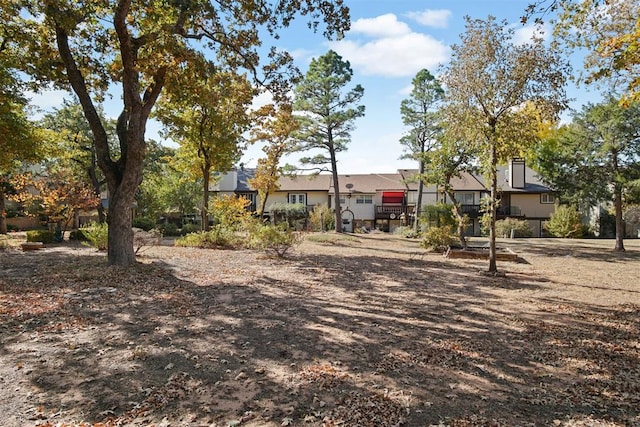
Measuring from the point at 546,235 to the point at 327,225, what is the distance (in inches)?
786

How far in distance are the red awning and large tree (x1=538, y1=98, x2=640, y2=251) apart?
64.6 ft

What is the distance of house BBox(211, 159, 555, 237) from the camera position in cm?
3853

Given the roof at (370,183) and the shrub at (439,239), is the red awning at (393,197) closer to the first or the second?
the roof at (370,183)

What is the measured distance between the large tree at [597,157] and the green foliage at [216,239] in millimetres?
16742

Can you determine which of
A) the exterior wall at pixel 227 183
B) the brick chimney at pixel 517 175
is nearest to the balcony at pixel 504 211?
the brick chimney at pixel 517 175

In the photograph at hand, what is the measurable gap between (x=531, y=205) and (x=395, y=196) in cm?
1287

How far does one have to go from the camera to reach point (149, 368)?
4578 mm

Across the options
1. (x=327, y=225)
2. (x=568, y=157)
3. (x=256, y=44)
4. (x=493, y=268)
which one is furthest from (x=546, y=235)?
(x=256, y=44)

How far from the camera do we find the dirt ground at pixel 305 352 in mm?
3785

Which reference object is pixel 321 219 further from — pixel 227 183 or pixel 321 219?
pixel 227 183

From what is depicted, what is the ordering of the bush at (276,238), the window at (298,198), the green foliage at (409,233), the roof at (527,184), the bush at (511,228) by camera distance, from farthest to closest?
the window at (298,198)
the roof at (527,184)
the bush at (511,228)
the green foliage at (409,233)
the bush at (276,238)

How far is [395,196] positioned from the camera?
136 ft

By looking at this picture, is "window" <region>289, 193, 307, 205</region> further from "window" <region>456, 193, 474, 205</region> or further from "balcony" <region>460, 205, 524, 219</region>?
"balcony" <region>460, 205, 524, 219</region>

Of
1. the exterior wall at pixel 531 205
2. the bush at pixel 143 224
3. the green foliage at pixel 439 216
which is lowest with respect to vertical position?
the bush at pixel 143 224
